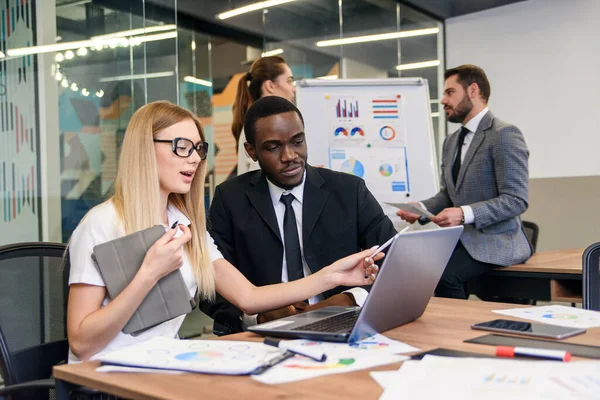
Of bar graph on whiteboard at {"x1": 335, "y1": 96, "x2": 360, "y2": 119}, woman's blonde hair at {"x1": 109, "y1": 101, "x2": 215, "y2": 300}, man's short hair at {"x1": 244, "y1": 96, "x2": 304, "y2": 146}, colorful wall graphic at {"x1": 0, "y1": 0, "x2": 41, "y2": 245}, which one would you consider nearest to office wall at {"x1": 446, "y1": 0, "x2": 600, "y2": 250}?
bar graph on whiteboard at {"x1": 335, "y1": 96, "x2": 360, "y2": 119}

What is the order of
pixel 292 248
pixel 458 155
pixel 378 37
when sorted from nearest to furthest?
pixel 292 248
pixel 458 155
pixel 378 37

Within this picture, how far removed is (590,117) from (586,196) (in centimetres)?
75

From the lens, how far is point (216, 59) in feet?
24.6

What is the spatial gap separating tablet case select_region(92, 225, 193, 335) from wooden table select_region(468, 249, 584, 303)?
2156 mm

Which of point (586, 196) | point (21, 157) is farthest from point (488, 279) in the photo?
point (586, 196)

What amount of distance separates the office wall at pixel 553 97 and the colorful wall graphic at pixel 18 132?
4.95 m

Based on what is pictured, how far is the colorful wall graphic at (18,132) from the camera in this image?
311cm

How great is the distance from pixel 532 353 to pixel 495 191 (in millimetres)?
2560

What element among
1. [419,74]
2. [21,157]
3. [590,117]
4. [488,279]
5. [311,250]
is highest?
[419,74]

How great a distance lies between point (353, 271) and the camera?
1.78 meters

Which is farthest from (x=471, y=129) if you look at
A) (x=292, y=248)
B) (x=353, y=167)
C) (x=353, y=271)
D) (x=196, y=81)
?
(x=196, y=81)

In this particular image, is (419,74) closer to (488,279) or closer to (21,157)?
(488,279)

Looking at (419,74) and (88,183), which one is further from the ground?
(419,74)

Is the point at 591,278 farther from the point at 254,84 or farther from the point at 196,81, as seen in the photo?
the point at 196,81
